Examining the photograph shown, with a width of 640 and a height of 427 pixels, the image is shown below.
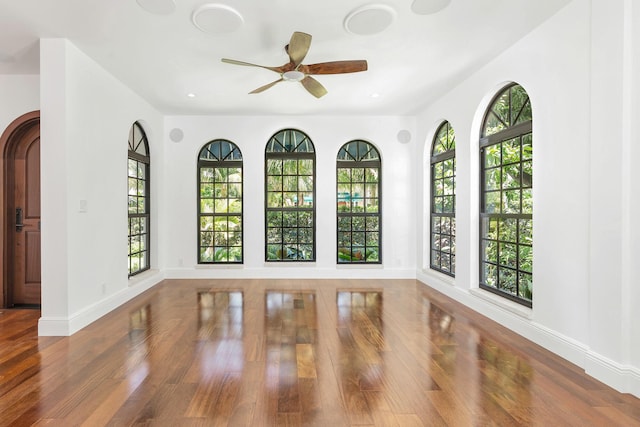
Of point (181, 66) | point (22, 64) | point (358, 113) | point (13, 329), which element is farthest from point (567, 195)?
point (22, 64)

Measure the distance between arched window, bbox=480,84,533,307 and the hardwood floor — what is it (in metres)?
0.55

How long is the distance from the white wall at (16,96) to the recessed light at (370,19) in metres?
3.91

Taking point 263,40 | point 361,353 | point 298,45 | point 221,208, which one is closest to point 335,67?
point 298,45

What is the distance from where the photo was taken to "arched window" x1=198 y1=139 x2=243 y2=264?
19.3 ft

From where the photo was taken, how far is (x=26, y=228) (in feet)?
13.5

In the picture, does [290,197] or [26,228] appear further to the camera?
[290,197]

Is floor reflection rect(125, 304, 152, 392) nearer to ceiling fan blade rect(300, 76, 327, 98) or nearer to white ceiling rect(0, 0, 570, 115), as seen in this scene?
white ceiling rect(0, 0, 570, 115)

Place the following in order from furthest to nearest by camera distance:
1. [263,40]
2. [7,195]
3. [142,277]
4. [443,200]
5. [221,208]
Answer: [221,208], [443,200], [142,277], [7,195], [263,40]

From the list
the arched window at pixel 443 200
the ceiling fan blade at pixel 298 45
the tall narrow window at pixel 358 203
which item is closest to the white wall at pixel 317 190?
the tall narrow window at pixel 358 203

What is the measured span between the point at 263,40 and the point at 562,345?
12.3 ft

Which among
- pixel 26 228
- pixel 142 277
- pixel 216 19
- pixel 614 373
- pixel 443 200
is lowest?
pixel 614 373

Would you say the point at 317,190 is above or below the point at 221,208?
above

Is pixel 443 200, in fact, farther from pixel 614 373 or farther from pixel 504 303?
pixel 614 373

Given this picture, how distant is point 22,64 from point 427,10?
4.33 metres
